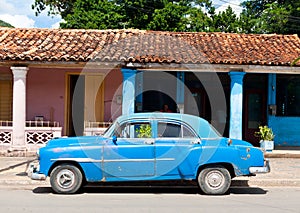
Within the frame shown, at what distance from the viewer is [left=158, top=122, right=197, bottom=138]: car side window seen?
8016mm

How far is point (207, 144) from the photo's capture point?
7957 millimetres

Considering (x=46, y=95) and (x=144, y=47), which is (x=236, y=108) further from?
(x=46, y=95)

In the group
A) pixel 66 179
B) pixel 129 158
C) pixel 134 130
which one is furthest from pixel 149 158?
pixel 66 179

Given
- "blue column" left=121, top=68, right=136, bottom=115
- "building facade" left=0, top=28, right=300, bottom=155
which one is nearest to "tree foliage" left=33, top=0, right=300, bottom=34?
"building facade" left=0, top=28, right=300, bottom=155

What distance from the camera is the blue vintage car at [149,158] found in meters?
7.82

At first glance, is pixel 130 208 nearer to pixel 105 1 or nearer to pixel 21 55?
pixel 21 55

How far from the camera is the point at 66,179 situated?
312 inches

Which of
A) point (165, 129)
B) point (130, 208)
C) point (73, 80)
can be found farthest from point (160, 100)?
point (130, 208)

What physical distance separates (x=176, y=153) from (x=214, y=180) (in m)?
0.94

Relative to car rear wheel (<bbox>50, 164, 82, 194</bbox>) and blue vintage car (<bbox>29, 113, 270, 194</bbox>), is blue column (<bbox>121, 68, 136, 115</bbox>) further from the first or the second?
car rear wheel (<bbox>50, 164, 82, 194</bbox>)

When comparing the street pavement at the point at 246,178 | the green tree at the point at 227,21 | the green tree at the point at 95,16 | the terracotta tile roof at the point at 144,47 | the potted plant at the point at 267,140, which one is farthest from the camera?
the green tree at the point at 227,21

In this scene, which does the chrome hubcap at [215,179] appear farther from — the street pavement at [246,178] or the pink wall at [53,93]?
the pink wall at [53,93]

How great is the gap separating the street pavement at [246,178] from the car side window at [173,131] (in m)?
1.90

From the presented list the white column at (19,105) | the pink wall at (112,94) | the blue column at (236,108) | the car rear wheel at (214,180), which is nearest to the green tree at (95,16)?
the pink wall at (112,94)
